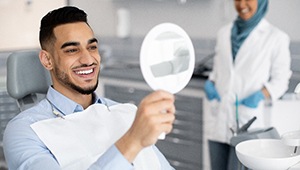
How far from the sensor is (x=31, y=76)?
1.42m

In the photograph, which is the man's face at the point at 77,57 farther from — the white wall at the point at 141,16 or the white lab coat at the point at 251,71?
the white lab coat at the point at 251,71

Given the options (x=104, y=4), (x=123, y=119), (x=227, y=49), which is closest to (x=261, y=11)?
(x=227, y=49)

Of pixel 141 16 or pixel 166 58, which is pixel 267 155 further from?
pixel 141 16

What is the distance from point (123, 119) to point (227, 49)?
1151mm

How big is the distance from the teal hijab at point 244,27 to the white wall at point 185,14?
26cm

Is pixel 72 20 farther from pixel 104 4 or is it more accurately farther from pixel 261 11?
pixel 104 4

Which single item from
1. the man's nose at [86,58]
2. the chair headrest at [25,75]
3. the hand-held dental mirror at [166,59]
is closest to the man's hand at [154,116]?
the hand-held dental mirror at [166,59]

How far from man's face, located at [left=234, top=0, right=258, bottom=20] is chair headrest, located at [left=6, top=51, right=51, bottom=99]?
120 cm

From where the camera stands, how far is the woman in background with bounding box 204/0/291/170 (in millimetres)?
2152

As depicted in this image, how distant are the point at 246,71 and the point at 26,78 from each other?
118cm

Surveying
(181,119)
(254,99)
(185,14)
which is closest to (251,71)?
(254,99)

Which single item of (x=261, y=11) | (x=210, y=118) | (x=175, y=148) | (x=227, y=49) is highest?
(x=261, y=11)

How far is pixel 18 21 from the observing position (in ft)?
7.82

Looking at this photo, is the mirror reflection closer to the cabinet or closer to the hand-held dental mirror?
the hand-held dental mirror
